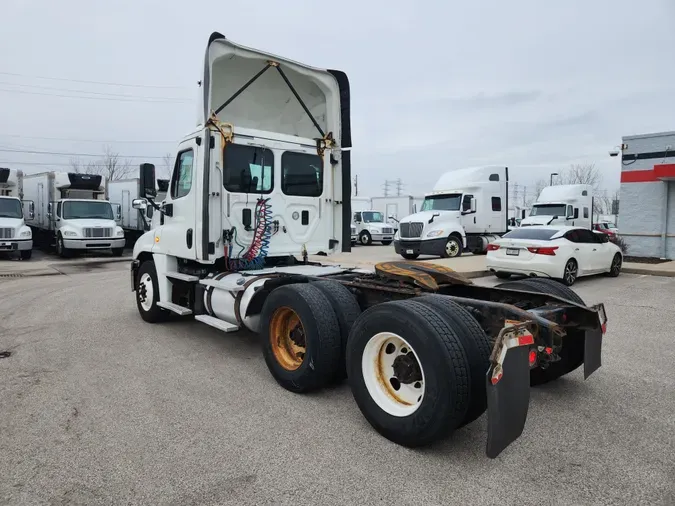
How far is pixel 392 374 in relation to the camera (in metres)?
3.64

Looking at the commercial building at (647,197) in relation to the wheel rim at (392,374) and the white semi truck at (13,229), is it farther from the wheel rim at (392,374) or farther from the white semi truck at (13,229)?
the white semi truck at (13,229)

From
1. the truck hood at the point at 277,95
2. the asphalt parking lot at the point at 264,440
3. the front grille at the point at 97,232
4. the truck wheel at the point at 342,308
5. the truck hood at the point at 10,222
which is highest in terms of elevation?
the truck hood at the point at 277,95

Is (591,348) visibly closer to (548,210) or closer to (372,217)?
(548,210)

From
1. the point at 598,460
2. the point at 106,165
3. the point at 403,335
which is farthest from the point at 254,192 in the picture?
the point at 106,165

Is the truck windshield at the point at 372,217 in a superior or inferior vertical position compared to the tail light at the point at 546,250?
superior

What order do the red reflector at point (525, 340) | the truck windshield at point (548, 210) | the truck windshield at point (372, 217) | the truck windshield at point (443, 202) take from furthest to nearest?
the truck windshield at point (372, 217) < the truck windshield at point (548, 210) < the truck windshield at point (443, 202) < the red reflector at point (525, 340)

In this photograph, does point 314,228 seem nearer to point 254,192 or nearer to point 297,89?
point 254,192

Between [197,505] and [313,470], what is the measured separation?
2.41 ft

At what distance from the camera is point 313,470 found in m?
3.08

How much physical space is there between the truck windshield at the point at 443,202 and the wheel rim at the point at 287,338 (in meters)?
15.4

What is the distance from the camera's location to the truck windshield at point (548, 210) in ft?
68.7

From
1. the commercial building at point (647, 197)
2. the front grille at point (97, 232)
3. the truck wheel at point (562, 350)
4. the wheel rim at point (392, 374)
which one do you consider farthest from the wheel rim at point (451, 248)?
the wheel rim at point (392, 374)

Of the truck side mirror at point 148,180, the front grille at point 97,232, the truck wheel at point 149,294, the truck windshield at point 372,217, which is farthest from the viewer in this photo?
the truck windshield at point 372,217

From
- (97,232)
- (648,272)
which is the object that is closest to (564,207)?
(648,272)
